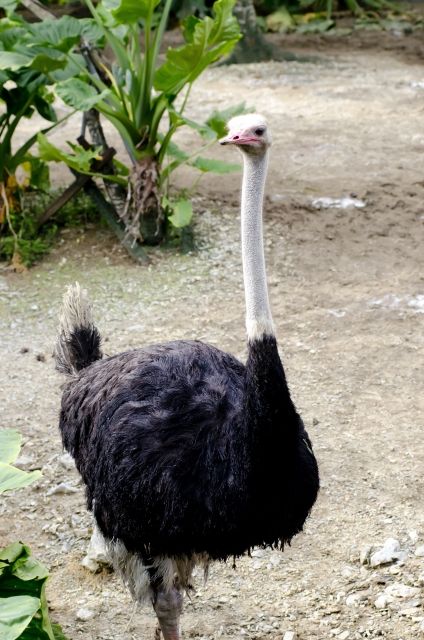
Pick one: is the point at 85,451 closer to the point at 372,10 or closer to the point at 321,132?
the point at 321,132

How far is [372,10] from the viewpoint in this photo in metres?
15.0

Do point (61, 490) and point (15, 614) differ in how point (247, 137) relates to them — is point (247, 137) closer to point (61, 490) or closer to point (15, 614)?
point (15, 614)

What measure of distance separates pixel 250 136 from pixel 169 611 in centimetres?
172

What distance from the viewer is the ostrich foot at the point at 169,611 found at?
12.5 ft

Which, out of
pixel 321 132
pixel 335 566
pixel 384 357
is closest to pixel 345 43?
pixel 321 132

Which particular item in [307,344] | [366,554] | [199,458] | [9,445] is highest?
[9,445]

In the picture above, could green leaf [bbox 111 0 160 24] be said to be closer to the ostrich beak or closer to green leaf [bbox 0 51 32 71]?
green leaf [bbox 0 51 32 71]

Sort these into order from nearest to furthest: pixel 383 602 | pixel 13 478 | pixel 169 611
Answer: pixel 13 478 → pixel 169 611 → pixel 383 602

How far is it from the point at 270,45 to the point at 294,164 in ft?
14.5

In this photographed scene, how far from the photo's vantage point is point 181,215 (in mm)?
7074

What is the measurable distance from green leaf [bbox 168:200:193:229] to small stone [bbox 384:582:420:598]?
343 centimetres

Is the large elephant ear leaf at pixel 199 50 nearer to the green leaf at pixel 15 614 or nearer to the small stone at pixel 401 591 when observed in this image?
the small stone at pixel 401 591

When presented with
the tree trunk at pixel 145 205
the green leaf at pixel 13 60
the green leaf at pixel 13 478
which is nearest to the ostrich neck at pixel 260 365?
the green leaf at pixel 13 478

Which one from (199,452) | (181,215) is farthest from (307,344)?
(199,452)
